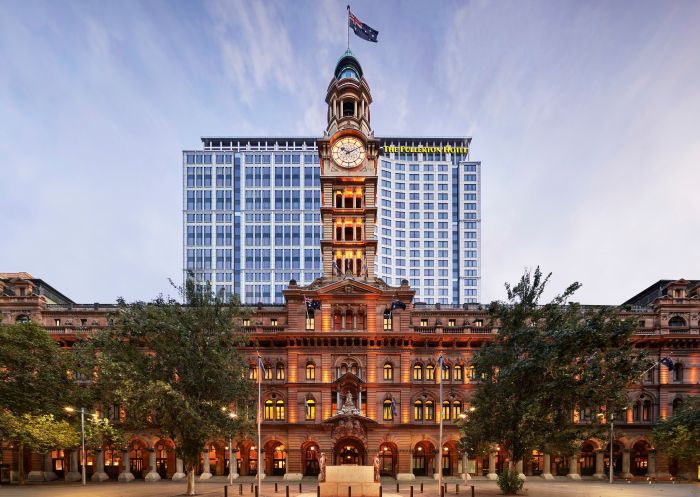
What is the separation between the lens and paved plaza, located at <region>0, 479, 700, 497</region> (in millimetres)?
42812

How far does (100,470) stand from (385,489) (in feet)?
114

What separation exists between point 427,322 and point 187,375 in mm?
32061

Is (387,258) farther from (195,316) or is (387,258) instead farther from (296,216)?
(195,316)

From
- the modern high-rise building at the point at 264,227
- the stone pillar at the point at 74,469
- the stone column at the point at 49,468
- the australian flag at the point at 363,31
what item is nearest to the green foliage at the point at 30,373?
the stone pillar at the point at 74,469

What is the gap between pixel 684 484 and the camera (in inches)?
2010

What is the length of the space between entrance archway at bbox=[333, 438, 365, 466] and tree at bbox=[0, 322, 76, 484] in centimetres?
2861

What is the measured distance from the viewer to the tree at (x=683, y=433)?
48.8 metres

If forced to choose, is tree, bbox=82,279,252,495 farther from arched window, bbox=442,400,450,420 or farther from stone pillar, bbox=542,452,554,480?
stone pillar, bbox=542,452,554,480

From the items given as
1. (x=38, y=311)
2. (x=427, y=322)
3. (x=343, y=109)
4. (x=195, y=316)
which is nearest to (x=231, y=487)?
(x=195, y=316)

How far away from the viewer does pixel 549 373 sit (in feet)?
127

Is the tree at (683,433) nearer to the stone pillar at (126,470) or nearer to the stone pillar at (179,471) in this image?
the stone pillar at (179,471)

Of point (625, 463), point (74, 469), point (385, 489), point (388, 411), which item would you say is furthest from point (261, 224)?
point (625, 463)

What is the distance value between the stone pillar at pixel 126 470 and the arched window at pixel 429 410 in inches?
1422

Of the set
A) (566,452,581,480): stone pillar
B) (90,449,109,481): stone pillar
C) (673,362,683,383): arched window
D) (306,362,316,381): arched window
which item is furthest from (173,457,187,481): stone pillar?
(673,362,683,383): arched window
